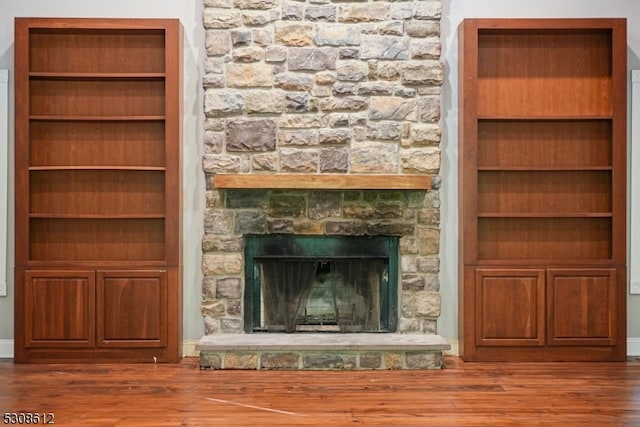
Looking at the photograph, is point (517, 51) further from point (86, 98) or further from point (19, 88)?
point (19, 88)

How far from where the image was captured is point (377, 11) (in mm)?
4637

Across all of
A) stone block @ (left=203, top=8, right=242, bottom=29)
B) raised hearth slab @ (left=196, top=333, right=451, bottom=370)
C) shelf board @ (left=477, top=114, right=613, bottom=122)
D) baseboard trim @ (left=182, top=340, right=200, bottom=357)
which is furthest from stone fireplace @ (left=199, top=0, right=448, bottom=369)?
shelf board @ (left=477, top=114, right=613, bottom=122)

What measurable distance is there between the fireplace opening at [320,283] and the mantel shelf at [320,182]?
448mm

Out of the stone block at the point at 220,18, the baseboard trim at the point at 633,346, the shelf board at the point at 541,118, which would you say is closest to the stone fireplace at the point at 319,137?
the stone block at the point at 220,18

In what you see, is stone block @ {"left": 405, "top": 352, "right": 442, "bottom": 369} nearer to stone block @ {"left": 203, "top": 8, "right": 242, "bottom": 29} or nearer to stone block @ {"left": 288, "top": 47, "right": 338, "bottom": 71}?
stone block @ {"left": 288, "top": 47, "right": 338, "bottom": 71}

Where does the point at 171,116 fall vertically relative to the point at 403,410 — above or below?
above

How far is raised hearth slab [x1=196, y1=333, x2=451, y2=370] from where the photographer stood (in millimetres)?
4387

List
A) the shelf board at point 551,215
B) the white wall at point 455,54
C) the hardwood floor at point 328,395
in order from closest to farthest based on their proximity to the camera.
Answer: the hardwood floor at point 328,395 → the shelf board at point 551,215 → the white wall at point 455,54

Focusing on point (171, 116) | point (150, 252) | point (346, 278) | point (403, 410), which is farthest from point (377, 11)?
point (403, 410)

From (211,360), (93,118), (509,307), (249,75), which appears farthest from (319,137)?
(509,307)

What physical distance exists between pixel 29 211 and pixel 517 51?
364 centimetres

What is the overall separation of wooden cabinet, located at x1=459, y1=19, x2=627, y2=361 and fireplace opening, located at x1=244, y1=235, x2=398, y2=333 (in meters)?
0.57

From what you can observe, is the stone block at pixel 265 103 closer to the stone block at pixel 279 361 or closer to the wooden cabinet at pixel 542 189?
the wooden cabinet at pixel 542 189

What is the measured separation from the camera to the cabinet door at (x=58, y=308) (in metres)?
4.58
